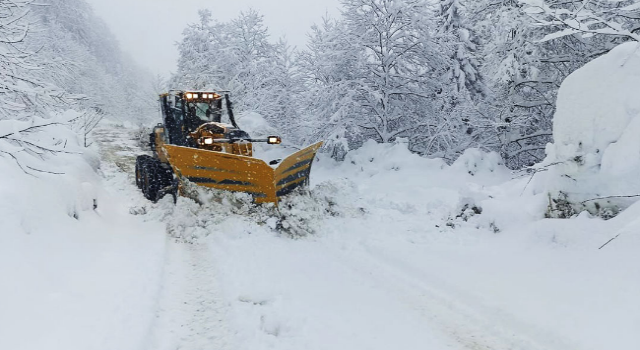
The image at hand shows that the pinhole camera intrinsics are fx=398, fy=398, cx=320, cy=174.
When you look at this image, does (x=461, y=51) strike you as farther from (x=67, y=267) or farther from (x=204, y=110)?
(x=67, y=267)

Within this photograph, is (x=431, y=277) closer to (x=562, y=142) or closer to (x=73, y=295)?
(x=562, y=142)

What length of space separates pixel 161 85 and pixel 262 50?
61.8 feet

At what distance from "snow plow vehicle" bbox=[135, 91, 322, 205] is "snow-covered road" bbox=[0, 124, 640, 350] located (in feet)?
1.62

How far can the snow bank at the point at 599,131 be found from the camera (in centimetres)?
501

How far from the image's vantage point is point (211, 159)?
6973mm

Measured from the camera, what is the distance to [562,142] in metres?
5.88

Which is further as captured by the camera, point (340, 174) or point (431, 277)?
point (340, 174)

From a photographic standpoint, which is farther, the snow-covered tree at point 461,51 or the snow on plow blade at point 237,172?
the snow-covered tree at point 461,51

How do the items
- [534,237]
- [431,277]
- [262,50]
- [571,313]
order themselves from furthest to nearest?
1. [262,50]
2. [534,237]
3. [431,277]
4. [571,313]

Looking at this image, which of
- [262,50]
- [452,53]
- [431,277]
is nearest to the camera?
[431,277]

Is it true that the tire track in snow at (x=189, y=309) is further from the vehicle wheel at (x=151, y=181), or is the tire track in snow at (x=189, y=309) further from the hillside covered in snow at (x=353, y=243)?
the vehicle wheel at (x=151, y=181)

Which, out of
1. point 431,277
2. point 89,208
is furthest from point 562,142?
point 89,208

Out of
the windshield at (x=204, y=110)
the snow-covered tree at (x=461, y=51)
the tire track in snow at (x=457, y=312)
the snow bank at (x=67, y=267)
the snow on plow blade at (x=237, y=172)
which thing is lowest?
the tire track in snow at (x=457, y=312)

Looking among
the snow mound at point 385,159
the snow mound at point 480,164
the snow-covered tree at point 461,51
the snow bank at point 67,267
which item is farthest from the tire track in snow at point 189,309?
the snow-covered tree at point 461,51
